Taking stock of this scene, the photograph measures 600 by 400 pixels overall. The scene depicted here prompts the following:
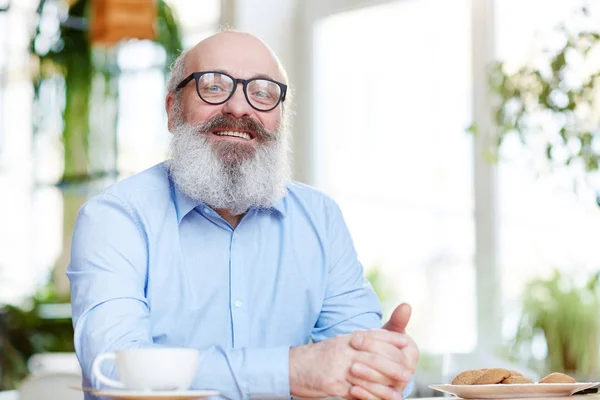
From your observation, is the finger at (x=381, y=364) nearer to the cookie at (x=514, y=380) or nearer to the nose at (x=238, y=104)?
the cookie at (x=514, y=380)

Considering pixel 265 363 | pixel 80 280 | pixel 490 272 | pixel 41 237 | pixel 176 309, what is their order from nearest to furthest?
pixel 265 363, pixel 80 280, pixel 176 309, pixel 490 272, pixel 41 237

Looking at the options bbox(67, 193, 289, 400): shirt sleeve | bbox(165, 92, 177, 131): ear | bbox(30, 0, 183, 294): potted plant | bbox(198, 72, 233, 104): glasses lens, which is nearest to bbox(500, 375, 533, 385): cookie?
bbox(67, 193, 289, 400): shirt sleeve

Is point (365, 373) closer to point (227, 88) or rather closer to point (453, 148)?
point (227, 88)

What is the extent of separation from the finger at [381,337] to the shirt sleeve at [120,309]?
128 millimetres

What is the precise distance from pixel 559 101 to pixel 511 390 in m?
2.15

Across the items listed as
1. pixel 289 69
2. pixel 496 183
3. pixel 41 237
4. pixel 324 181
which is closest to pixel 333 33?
pixel 289 69

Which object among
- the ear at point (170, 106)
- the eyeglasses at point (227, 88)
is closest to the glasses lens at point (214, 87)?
the eyeglasses at point (227, 88)

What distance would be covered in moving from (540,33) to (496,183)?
2.56ft

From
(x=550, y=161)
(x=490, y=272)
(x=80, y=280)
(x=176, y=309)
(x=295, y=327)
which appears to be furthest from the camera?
(x=490, y=272)

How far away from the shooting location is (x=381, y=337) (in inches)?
64.9

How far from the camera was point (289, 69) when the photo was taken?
555 cm

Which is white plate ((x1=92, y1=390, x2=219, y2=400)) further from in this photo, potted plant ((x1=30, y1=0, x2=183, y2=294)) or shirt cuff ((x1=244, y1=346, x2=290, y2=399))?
potted plant ((x1=30, y1=0, x2=183, y2=294))

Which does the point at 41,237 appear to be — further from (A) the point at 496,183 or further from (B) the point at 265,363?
(B) the point at 265,363

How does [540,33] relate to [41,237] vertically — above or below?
above
